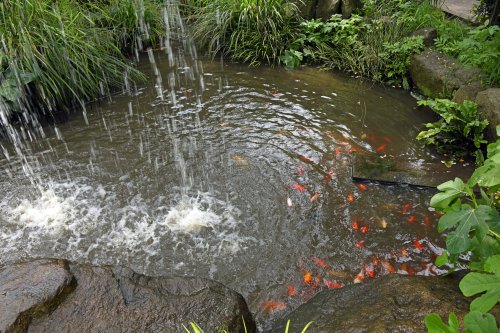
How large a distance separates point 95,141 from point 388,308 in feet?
13.3

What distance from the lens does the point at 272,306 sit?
2807 millimetres

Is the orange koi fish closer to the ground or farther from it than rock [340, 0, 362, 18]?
closer to the ground

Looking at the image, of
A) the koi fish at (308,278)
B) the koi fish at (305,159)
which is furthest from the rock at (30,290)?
the koi fish at (305,159)

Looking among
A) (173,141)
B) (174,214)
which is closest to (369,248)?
(174,214)

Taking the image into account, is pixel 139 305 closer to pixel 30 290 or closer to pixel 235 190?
pixel 30 290

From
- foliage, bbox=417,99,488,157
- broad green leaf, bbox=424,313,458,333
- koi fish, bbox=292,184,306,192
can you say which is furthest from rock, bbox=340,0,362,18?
broad green leaf, bbox=424,313,458,333

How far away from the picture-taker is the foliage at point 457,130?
173 inches

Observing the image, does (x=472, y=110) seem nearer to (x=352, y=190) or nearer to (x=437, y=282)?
(x=352, y=190)

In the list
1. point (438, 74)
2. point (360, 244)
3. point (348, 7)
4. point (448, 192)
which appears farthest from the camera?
point (348, 7)

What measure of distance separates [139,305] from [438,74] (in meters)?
5.19

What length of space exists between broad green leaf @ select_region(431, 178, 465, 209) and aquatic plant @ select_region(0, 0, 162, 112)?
192 inches

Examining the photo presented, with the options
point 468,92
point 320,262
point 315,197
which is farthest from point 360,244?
point 468,92

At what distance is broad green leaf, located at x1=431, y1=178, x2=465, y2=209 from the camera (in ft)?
6.53

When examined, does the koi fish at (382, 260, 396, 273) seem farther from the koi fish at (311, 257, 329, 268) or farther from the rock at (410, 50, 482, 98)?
the rock at (410, 50, 482, 98)
